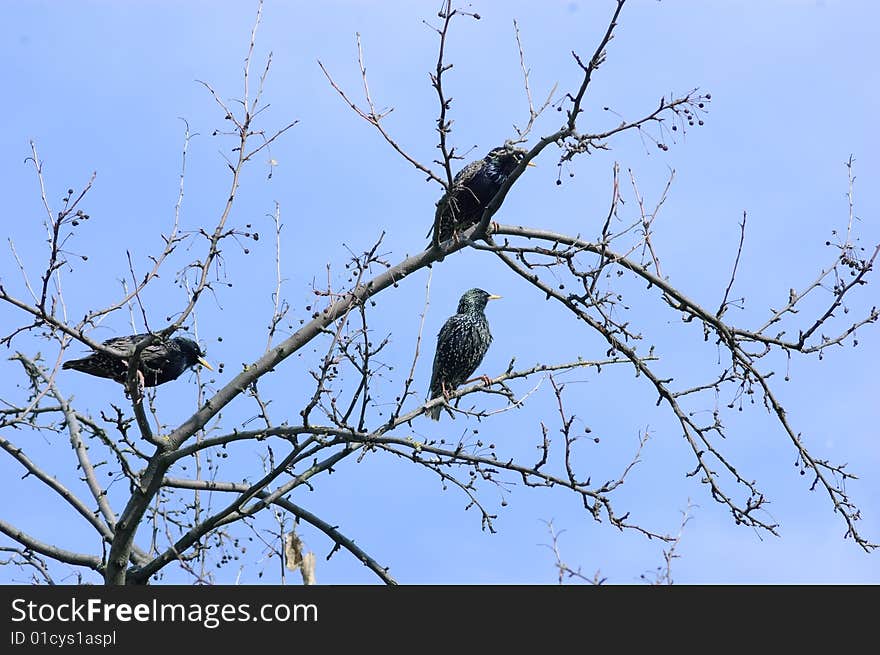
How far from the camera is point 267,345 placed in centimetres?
657

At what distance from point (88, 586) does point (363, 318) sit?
2.47 meters

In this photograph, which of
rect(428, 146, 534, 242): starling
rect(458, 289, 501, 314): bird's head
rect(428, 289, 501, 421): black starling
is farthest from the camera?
rect(458, 289, 501, 314): bird's head

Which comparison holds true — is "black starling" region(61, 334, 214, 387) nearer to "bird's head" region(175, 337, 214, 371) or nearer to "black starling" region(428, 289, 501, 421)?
"bird's head" region(175, 337, 214, 371)

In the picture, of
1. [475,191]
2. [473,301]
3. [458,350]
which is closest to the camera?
[475,191]

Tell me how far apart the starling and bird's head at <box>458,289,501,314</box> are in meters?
1.21

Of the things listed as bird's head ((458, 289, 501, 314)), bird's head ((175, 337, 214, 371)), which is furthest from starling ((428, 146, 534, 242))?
bird's head ((175, 337, 214, 371))

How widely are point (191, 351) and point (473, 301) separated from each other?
7.90 ft

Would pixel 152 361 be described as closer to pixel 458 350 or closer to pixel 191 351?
pixel 191 351

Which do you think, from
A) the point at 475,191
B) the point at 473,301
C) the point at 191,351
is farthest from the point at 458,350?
the point at 191,351

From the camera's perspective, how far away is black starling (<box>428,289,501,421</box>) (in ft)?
27.8

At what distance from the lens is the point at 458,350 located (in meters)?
8.49

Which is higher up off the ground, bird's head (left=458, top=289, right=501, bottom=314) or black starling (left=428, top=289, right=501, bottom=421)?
bird's head (left=458, top=289, right=501, bottom=314)

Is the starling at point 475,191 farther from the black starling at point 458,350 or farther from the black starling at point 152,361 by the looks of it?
the black starling at point 152,361
